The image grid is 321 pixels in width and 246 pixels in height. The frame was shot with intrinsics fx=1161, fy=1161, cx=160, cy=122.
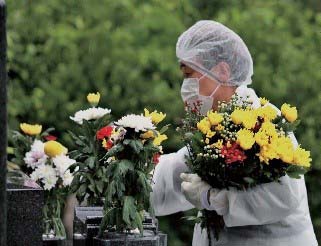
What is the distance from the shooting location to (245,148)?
16.0ft

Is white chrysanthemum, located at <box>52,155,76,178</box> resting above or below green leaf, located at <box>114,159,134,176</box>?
above

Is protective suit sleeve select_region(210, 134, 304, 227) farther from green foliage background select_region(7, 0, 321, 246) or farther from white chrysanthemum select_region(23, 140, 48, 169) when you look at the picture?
green foliage background select_region(7, 0, 321, 246)

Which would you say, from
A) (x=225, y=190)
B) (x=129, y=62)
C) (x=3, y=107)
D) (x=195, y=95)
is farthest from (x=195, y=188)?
(x=129, y=62)

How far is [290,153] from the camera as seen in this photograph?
4.91m

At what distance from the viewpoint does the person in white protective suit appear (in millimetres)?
→ 5012

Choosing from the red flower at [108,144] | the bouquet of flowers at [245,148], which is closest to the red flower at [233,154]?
the bouquet of flowers at [245,148]

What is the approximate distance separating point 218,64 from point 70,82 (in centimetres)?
446

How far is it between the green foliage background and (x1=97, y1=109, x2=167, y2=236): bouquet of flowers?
4922mm

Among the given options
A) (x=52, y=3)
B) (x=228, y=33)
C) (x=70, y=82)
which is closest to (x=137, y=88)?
(x=70, y=82)

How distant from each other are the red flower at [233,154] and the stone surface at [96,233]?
0.44 metres

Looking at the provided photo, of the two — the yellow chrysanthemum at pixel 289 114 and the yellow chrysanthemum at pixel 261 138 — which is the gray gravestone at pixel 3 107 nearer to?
the yellow chrysanthemum at pixel 261 138

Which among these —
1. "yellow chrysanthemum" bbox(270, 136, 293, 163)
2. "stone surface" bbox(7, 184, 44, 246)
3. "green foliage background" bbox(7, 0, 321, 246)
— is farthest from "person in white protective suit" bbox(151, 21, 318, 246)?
"green foliage background" bbox(7, 0, 321, 246)

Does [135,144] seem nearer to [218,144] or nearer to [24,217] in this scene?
[218,144]

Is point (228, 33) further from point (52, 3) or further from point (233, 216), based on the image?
point (52, 3)
